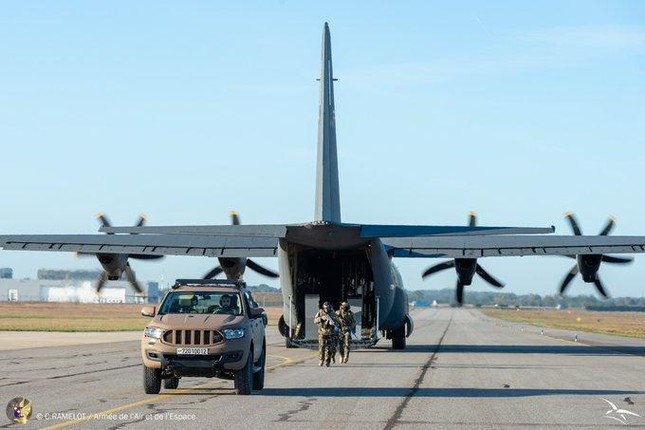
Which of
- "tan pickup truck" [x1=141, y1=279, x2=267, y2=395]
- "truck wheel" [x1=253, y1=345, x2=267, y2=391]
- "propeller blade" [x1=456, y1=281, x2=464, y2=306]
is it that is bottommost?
"propeller blade" [x1=456, y1=281, x2=464, y2=306]

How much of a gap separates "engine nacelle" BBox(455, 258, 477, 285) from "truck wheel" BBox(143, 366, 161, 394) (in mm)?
24382

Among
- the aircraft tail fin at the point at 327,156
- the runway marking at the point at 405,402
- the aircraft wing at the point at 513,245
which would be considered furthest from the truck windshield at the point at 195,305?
the aircraft wing at the point at 513,245

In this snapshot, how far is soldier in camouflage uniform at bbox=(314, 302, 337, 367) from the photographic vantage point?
29.5 meters

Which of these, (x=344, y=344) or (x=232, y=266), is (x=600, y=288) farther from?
(x=344, y=344)

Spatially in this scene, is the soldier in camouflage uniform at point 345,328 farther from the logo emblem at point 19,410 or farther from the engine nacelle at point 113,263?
the logo emblem at point 19,410

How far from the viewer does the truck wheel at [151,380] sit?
65.5 feet


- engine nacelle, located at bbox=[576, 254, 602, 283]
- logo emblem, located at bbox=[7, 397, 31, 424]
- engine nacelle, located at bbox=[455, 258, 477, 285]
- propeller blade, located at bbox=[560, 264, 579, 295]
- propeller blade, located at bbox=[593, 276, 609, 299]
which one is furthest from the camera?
propeller blade, located at bbox=[560, 264, 579, 295]

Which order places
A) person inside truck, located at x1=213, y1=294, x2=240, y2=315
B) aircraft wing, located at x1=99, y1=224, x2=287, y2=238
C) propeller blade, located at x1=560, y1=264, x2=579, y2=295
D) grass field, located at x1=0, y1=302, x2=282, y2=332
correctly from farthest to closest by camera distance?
1. grass field, located at x1=0, y1=302, x2=282, y2=332
2. propeller blade, located at x1=560, y1=264, x2=579, y2=295
3. aircraft wing, located at x1=99, y1=224, x2=287, y2=238
4. person inside truck, located at x1=213, y1=294, x2=240, y2=315

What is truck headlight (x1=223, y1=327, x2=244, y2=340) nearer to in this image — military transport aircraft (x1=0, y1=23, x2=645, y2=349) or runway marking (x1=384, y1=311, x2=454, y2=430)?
runway marking (x1=384, y1=311, x2=454, y2=430)

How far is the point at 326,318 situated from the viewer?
2989cm

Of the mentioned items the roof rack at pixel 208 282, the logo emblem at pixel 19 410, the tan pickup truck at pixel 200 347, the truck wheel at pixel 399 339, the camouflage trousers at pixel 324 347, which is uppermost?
the roof rack at pixel 208 282

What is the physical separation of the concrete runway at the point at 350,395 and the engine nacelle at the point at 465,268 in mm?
9481

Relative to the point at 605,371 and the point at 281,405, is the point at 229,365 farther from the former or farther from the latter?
the point at 605,371

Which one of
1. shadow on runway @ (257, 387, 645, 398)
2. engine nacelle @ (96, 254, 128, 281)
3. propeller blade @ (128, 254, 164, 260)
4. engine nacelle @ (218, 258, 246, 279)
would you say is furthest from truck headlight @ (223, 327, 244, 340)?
engine nacelle @ (218, 258, 246, 279)
